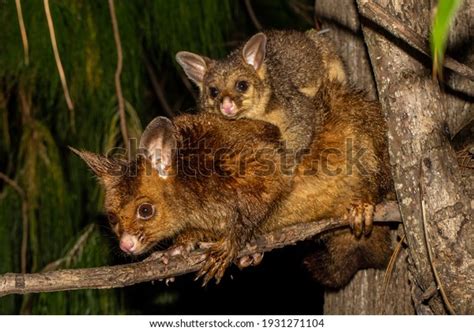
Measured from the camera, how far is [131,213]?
3.03 meters

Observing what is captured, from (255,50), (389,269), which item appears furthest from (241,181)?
(255,50)

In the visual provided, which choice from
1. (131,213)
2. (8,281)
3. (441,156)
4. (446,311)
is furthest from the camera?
(131,213)

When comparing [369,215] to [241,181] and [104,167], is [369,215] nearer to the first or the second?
[241,181]

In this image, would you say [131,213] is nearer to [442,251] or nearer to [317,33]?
[442,251]

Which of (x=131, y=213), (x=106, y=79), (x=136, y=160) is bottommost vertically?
(x=131, y=213)

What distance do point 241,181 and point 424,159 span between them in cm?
85

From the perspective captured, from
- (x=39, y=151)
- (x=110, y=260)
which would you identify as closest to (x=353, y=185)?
(x=110, y=260)

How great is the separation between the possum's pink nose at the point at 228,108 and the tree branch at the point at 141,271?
2.56 feet

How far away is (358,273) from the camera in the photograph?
140 inches

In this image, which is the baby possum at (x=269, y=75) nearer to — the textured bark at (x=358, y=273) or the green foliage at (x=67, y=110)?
the textured bark at (x=358, y=273)

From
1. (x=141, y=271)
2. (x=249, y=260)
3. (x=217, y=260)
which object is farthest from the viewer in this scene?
(x=249, y=260)

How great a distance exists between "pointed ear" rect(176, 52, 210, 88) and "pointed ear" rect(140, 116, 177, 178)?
0.92 meters

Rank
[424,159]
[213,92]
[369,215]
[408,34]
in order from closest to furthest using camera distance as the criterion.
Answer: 1. [408,34]
2. [424,159]
3. [369,215]
4. [213,92]

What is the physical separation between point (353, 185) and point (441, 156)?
69 cm
